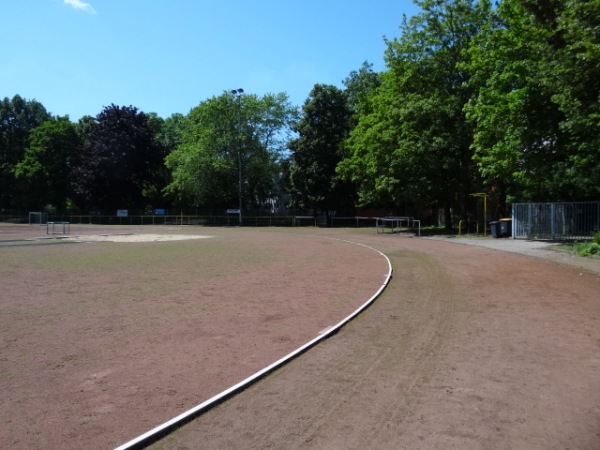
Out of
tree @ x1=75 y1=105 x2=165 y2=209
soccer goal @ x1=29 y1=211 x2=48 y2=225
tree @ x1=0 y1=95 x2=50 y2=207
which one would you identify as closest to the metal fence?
tree @ x1=75 y1=105 x2=165 y2=209

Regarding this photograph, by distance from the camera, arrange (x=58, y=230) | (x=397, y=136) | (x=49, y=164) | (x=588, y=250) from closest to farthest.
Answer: (x=588, y=250) → (x=397, y=136) → (x=58, y=230) → (x=49, y=164)

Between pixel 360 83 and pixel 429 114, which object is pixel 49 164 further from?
pixel 429 114

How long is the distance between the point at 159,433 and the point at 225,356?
87.3 inches

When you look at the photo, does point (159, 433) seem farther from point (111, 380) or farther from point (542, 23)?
point (542, 23)

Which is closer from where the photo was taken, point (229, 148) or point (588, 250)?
point (588, 250)

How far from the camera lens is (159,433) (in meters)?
4.00

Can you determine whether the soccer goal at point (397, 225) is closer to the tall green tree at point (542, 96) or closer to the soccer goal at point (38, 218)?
the tall green tree at point (542, 96)

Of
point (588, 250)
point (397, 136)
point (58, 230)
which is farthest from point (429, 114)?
point (58, 230)

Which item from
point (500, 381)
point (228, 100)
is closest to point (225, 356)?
→ point (500, 381)

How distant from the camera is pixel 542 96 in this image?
22.5 m

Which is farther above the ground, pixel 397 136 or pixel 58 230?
pixel 397 136

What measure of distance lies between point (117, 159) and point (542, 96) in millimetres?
60507

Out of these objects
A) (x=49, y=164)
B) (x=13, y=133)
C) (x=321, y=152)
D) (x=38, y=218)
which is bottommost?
(x=38, y=218)

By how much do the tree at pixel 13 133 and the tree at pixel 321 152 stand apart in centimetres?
5082
